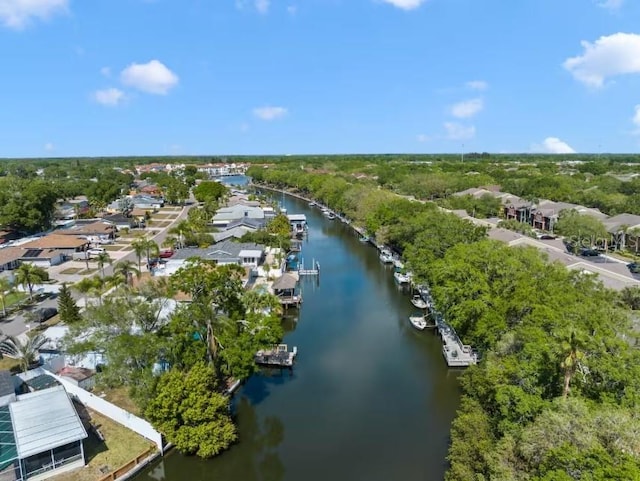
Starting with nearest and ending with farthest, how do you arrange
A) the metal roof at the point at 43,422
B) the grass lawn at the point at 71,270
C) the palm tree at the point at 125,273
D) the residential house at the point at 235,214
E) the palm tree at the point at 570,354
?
1. the palm tree at the point at 570,354
2. the metal roof at the point at 43,422
3. the palm tree at the point at 125,273
4. the grass lawn at the point at 71,270
5. the residential house at the point at 235,214

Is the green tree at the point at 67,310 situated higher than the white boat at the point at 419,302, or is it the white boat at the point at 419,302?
the green tree at the point at 67,310

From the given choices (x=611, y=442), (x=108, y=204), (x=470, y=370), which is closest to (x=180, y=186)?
(x=108, y=204)

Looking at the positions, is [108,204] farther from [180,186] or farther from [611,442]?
[611,442]

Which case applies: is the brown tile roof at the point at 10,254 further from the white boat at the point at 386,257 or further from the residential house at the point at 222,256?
the white boat at the point at 386,257

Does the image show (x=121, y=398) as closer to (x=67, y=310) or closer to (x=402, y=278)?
(x=67, y=310)

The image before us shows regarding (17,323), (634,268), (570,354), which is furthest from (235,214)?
(570,354)

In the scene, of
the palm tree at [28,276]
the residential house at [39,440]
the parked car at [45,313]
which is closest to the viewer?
the residential house at [39,440]

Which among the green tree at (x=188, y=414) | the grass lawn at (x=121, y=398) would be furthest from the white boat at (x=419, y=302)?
the grass lawn at (x=121, y=398)

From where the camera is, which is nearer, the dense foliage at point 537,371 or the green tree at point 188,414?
the dense foliage at point 537,371
